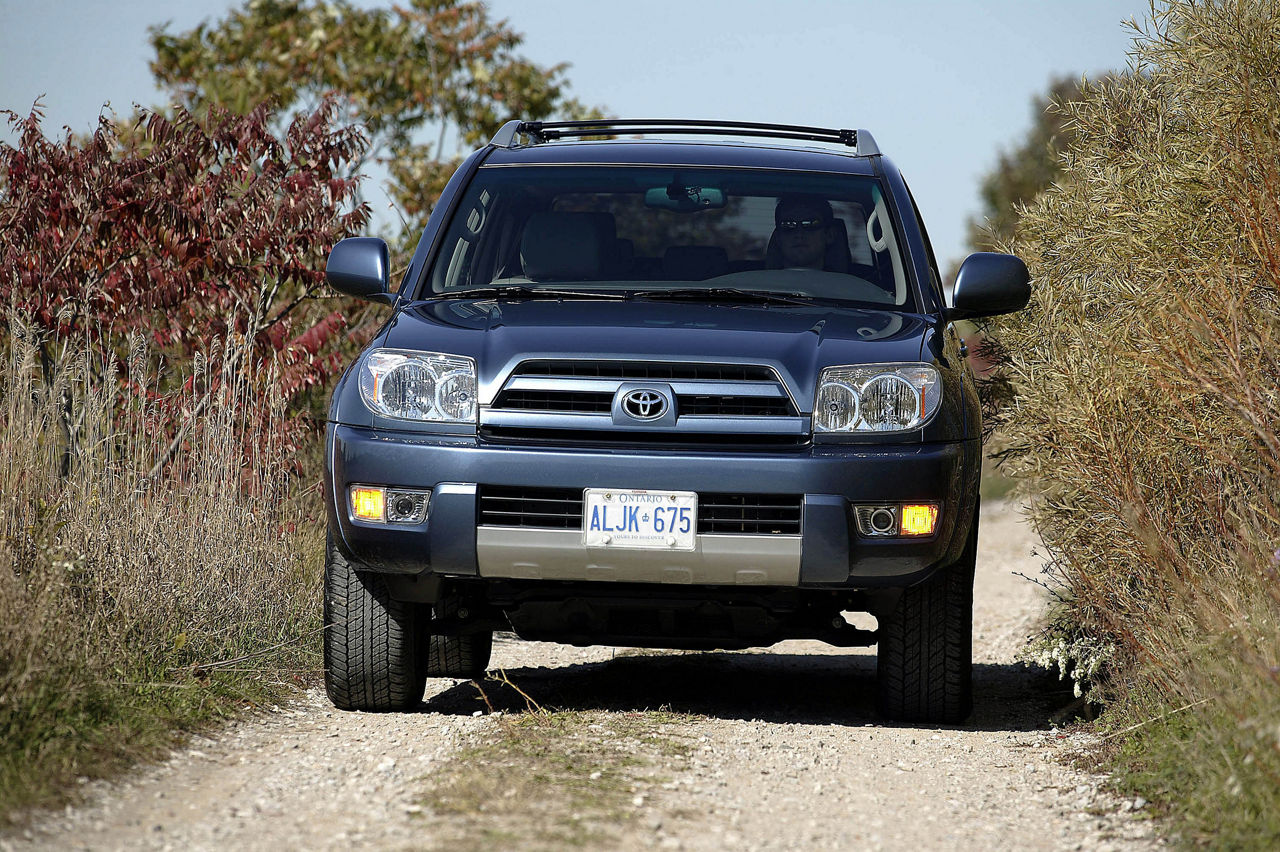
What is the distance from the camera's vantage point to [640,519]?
4.54m

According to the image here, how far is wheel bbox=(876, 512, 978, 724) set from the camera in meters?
5.16

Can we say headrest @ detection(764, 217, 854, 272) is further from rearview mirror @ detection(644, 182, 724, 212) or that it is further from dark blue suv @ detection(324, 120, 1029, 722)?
rearview mirror @ detection(644, 182, 724, 212)

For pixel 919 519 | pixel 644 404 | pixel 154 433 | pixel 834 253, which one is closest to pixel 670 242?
pixel 834 253

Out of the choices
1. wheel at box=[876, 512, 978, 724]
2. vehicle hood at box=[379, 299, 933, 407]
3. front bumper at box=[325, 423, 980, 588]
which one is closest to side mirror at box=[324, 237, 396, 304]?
vehicle hood at box=[379, 299, 933, 407]

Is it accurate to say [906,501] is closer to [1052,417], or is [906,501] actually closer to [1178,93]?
[1052,417]

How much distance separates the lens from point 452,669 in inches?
249

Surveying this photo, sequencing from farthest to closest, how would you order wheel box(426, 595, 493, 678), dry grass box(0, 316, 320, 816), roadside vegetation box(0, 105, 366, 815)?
wheel box(426, 595, 493, 678) → roadside vegetation box(0, 105, 366, 815) → dry grass box(0, 316, 320, 816)

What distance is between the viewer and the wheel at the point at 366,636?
5.09m

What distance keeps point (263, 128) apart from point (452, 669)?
363 cm

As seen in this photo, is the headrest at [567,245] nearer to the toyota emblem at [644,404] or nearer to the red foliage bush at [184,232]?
the toyota emblem at [644,404]

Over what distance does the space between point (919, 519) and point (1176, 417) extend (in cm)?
122

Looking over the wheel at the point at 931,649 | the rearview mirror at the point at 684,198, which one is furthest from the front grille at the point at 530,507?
the rearview mirror at the point at 684,198

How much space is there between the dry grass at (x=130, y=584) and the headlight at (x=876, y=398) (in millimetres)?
2251

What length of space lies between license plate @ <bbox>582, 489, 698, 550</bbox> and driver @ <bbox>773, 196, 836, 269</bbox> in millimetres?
1457
